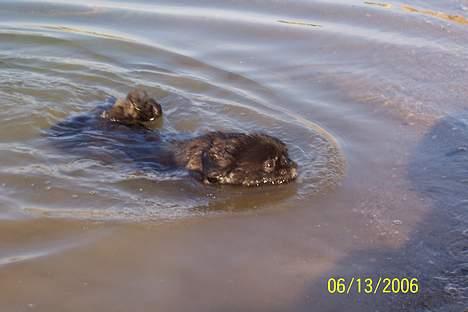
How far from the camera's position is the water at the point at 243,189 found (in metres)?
4.22

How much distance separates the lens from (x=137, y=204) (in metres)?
5.26

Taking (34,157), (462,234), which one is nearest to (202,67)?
(34,157)

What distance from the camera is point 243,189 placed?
18.7 ft

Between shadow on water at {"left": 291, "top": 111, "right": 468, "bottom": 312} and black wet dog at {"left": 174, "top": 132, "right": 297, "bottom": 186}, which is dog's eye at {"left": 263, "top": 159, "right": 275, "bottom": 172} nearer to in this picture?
black wet dog at {"left": 174, "top": 132, "right": 297, "bottom": 186}
